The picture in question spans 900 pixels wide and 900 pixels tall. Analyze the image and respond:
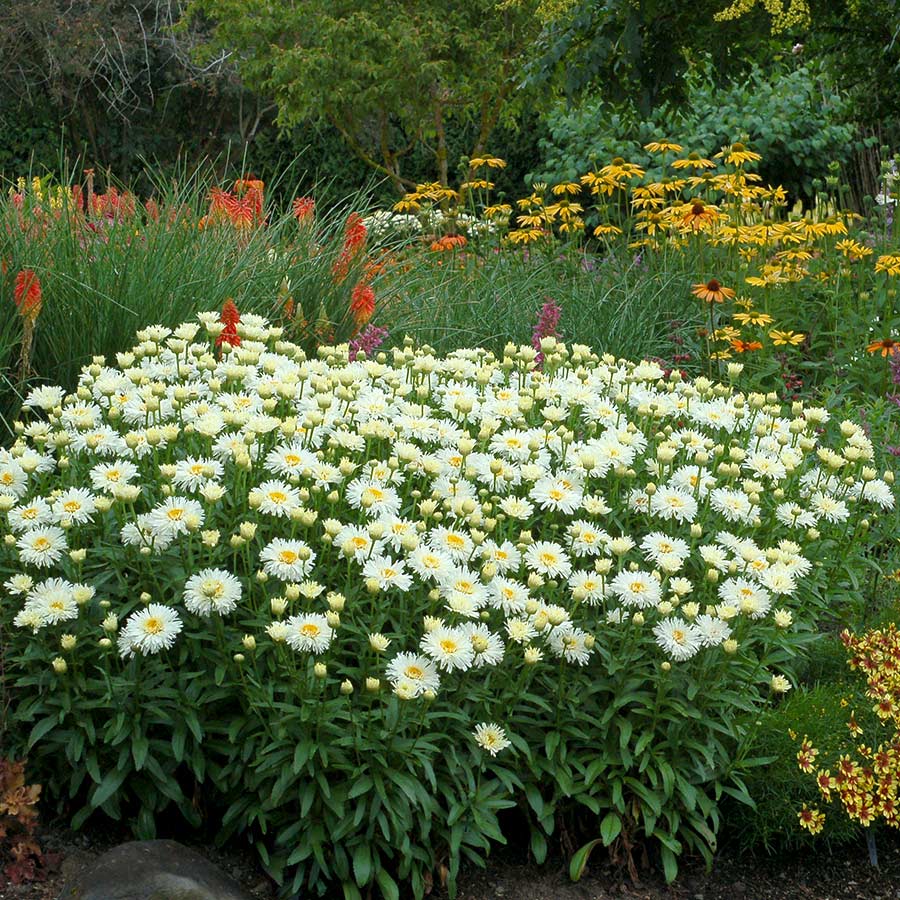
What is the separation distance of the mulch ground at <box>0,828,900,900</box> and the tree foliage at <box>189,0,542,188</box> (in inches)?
372

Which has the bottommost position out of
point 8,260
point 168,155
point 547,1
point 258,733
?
point 168,155

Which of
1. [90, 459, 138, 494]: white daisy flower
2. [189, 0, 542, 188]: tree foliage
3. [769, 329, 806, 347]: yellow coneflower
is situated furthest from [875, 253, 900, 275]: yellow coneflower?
[189, 0, 542, 188]: tree foliage

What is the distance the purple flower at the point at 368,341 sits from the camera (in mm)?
5199

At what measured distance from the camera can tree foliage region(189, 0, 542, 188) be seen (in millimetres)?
11930

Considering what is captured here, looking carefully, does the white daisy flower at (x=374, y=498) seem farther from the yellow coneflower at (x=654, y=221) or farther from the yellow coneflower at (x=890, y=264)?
the yellow coneflower at (x=654, y=221)

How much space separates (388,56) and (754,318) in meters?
7.19

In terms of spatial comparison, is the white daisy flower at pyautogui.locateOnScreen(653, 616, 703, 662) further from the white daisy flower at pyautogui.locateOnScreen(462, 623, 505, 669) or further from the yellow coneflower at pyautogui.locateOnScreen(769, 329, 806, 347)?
the yellow coneflower at pyautogui.locateOnScreen(769, 329, 806, 347)

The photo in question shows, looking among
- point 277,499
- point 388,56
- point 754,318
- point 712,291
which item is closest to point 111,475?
point 277,499

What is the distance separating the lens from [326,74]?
475 inches

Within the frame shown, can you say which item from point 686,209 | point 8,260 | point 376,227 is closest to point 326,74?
point 376,227

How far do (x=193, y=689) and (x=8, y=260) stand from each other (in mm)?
2459

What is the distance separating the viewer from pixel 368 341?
17.1 ft

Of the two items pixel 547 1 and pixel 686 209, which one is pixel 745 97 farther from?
pixel 686 209

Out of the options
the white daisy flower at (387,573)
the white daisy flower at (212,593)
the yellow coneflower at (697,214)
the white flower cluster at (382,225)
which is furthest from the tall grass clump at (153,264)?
the white daisy flower at (387,573)
